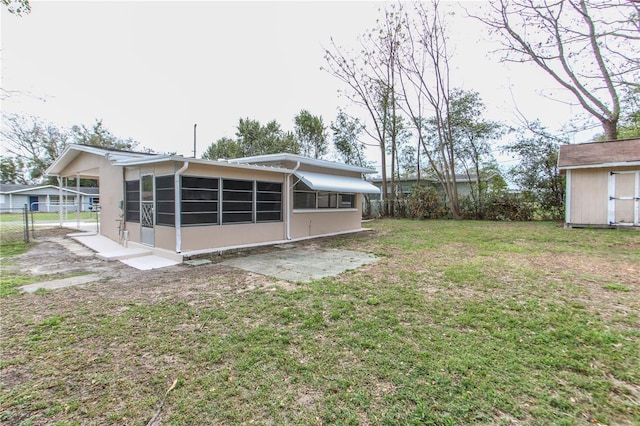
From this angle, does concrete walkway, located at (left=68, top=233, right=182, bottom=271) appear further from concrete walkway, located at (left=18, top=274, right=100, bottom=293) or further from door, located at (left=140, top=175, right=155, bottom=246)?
concrete walkway, located at (left=18, top=274, right=100, bottom=293)

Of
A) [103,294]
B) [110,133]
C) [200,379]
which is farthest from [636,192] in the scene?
[110,133]

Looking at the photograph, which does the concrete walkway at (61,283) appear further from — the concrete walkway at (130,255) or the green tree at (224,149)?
the green tree at (224,149)

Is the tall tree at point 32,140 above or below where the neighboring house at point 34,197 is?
above

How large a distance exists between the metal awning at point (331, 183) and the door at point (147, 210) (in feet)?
15.7

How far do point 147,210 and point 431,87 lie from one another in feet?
60.7

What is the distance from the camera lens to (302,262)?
7.96m

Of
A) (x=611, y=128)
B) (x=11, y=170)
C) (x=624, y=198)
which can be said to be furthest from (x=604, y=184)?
(x=11, y=170)

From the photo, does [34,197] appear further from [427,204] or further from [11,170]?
[427,204]

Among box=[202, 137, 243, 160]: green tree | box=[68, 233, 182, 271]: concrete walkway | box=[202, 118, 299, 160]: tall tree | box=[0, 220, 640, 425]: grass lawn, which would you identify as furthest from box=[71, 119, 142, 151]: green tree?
box=[0, 220, 640, 425]: grass lawn

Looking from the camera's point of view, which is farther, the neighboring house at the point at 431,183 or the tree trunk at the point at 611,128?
the neighboring house at the point at 431,183

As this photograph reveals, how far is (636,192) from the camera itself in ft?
40.0

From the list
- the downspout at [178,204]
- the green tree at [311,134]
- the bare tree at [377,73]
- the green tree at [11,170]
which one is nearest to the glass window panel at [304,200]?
the downspout at [178,204]

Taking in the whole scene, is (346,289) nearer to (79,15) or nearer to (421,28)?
(79,15)

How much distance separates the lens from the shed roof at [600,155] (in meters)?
12.3
